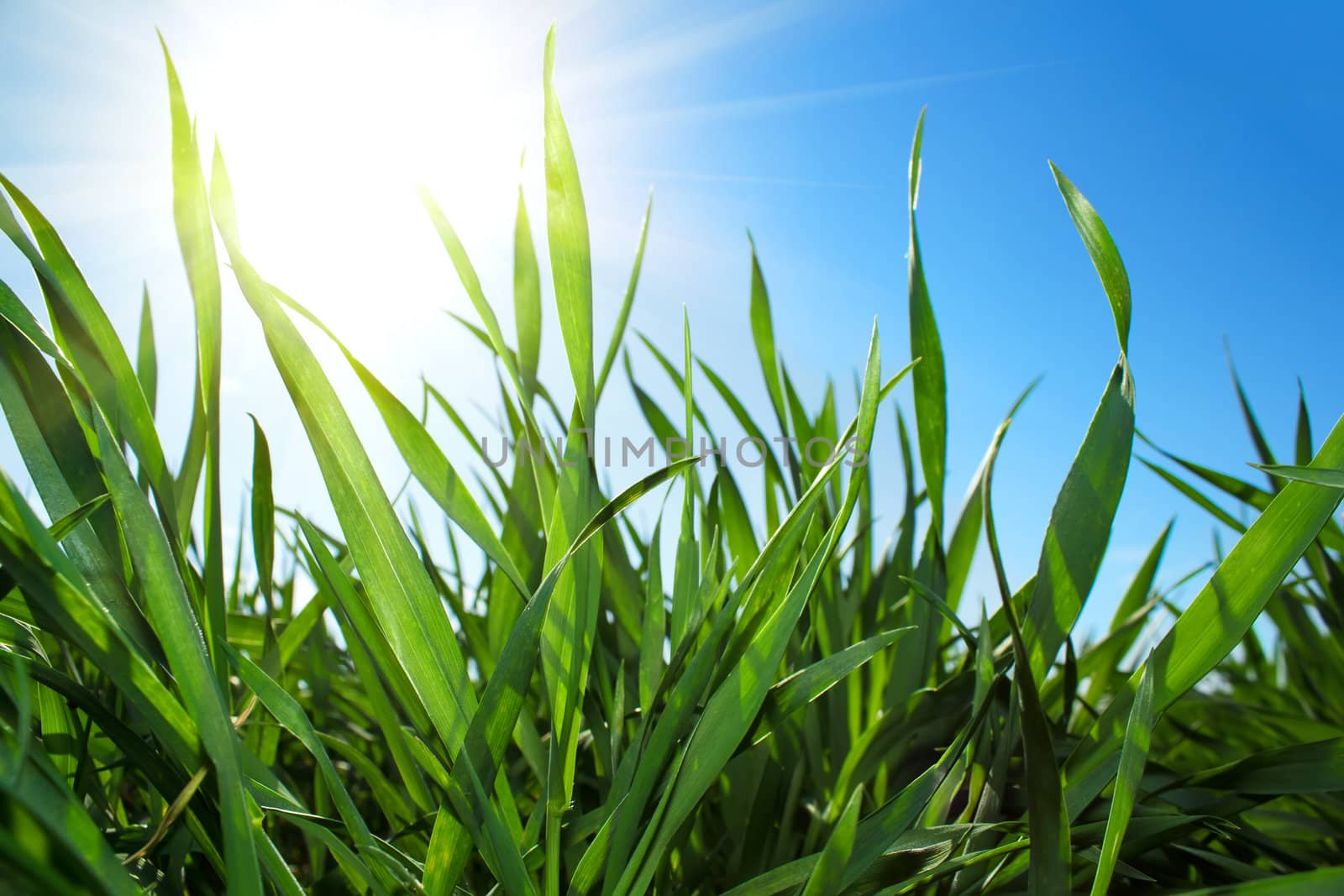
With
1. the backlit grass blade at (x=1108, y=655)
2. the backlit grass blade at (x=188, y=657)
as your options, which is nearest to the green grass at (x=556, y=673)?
the backlit grass blade at (x=188, y=657)

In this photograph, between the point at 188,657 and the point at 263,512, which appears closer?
the point at 188,657

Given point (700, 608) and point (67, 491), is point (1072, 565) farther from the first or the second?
point (67, 491)

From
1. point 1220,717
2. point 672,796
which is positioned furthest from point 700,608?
point 1220,717

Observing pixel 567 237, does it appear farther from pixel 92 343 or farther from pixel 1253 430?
pixel 1253 430

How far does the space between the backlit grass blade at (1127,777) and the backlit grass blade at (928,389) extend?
19 cm

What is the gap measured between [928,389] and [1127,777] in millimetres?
225

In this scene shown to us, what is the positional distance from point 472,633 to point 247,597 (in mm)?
439

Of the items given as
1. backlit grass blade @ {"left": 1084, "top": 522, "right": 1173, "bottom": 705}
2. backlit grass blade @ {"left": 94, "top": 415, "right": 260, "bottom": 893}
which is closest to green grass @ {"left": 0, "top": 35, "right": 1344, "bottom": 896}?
backlit grass blade @ {"left": 94, "top": 415, "right": 260, "bottom": 893}

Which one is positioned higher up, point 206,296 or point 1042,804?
point 206,296

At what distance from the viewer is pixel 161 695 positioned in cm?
20

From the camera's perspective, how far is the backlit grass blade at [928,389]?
38 centimetres

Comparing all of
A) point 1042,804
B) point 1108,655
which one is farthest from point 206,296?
point 1108,655

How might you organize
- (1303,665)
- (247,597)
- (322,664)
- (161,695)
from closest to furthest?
(161,695), (322,664), (1303,665), (247,597)

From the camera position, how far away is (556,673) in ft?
0.92
